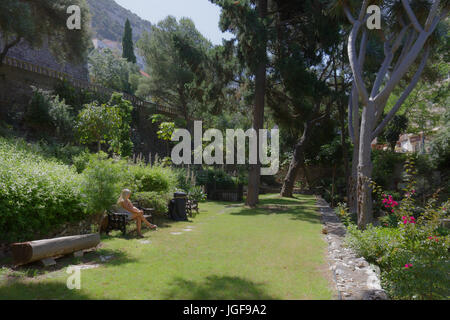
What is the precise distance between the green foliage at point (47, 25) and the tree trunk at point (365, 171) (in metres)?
12.8

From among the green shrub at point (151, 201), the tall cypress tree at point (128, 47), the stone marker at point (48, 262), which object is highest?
the tall cypress tree at point (128, 47)

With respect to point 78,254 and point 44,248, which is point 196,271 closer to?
point 78,254

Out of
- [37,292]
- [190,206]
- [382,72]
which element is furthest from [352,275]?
[190,206]

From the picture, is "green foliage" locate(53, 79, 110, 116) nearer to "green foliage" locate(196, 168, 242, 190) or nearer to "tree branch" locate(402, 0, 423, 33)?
"green foliage" locate(196, 168, 242, 190)

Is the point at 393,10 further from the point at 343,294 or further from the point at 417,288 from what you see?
the point at 343,294

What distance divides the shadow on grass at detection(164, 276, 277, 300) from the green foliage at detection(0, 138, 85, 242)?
2.52 m

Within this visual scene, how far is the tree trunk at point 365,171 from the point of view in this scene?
7162 mm

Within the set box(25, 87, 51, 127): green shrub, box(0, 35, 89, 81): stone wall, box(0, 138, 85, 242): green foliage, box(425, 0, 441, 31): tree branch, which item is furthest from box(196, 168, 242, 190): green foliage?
box(425, 0, 441, 31): tree branch

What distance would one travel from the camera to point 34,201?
189 inches

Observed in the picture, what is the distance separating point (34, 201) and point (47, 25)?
12902 mm

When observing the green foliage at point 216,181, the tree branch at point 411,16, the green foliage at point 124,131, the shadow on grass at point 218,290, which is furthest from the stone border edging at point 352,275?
the green foliage at point 124,131

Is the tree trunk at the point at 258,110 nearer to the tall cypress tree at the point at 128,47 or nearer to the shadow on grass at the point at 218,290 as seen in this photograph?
the shadow on grass at the point at 218,290
